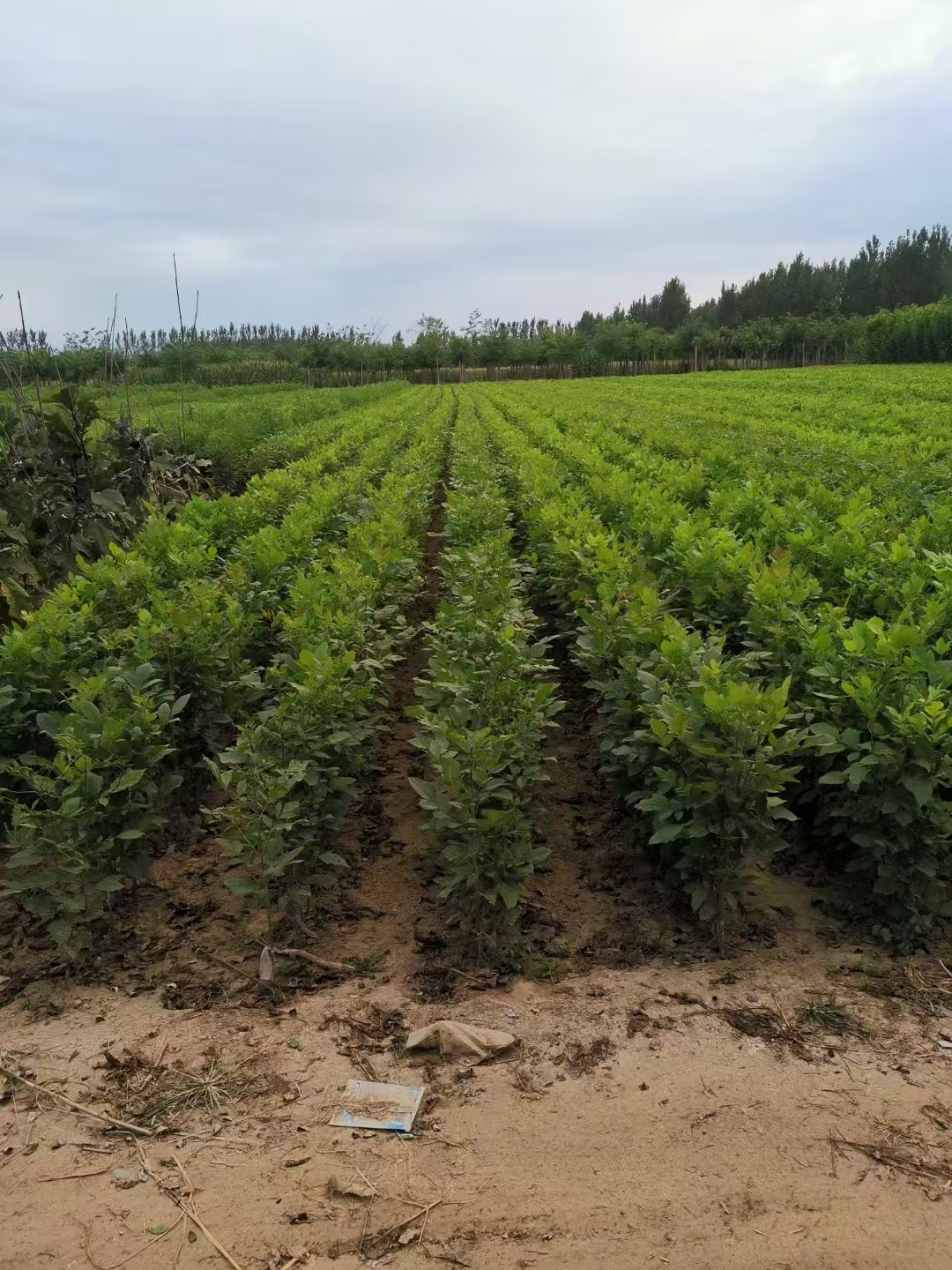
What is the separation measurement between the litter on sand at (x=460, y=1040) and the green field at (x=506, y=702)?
54 centimetres

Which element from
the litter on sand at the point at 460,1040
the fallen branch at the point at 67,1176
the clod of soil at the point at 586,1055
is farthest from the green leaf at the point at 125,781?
the clod of soil at the point at 586,1055

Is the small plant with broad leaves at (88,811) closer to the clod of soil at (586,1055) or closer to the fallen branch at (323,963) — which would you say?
the fallen branch at (323,963)

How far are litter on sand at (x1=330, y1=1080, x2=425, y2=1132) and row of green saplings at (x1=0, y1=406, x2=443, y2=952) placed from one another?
910mm

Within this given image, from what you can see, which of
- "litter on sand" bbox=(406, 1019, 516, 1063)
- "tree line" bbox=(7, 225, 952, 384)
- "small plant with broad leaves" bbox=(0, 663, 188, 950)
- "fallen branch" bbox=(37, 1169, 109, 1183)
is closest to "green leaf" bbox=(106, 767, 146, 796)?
"small plant with broad leaves" bbox=(0, 663, 188, 950)

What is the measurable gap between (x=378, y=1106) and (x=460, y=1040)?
35cm

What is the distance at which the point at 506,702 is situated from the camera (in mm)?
3916

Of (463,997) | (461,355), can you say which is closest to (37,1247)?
(463,997)

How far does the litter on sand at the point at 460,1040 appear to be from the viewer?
2.80 m

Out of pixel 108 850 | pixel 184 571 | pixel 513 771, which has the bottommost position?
pixel 108 850

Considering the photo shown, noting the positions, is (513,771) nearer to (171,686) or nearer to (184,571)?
(171,686)

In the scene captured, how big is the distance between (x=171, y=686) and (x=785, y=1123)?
3.56 metres

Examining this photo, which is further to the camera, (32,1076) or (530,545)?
(530,545)

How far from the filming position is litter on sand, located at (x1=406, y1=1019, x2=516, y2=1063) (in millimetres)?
2797

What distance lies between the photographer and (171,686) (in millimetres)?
4633
